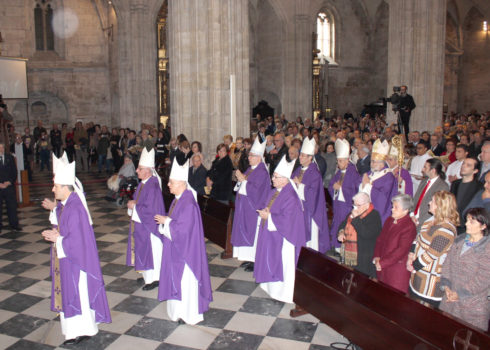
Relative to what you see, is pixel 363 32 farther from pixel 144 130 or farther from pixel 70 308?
pixel 70 308

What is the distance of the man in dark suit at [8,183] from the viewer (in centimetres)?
948

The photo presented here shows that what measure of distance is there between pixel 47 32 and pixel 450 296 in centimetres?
2592

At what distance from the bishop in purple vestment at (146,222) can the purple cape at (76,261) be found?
1469mm

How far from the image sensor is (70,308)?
5.11 meters

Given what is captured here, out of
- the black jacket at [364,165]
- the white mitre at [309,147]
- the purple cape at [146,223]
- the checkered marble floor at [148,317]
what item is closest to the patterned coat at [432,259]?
the checkered marble floor at [148,317]

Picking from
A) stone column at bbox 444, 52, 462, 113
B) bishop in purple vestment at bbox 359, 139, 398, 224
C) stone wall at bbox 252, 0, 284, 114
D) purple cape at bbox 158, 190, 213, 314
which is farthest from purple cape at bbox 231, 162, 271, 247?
stone column at bbox 444, 52, 462, 113

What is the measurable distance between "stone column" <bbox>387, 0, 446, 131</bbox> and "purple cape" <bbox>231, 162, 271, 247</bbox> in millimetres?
9954

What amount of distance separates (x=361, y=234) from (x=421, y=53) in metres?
12.5

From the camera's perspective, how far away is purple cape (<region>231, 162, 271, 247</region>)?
7.73 m

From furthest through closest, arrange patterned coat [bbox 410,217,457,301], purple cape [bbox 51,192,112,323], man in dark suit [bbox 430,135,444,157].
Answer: man in dark suit [bbox 430,135,444,157], purple cape [bbox 51,192,112,323], patterned coat [bbox 410,217,457,301]

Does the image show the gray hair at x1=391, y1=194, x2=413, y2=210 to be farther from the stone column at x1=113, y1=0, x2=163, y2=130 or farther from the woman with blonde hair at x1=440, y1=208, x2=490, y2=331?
the stone column at x1=113, y1=0, x2=163, y2=130

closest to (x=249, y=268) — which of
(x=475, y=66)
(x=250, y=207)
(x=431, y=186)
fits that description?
(x=250, y=207)

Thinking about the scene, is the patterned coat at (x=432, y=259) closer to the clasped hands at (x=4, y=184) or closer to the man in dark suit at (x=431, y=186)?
the man in dark suit at (x=431, y=186)

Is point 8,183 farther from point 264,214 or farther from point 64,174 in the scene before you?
point 264,214
